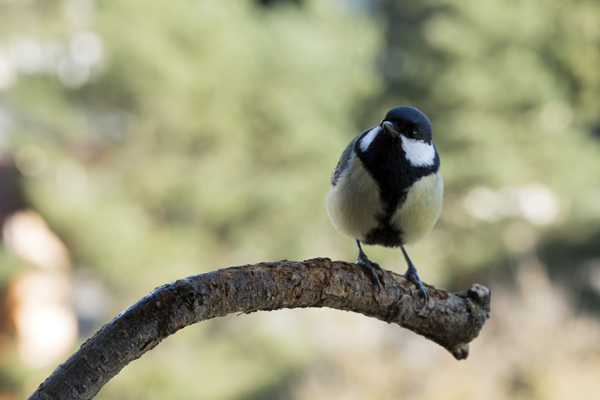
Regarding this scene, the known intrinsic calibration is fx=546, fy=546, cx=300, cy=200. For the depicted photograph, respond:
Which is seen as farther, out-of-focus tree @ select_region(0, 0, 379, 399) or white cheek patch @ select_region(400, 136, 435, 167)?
out-of-focus tree @ select_region(0, 0, 379, 399)

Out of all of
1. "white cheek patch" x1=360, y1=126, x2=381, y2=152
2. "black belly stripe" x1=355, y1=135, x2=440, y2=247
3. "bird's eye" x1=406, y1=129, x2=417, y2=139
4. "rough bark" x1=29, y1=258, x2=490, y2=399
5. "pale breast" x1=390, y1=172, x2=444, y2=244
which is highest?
"white cheek patch" x1=360, y1=126, x2=381, y2=152

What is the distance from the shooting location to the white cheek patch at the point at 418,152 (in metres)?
0.86

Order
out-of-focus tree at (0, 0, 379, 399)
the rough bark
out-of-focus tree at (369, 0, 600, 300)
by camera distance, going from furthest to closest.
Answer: out-of-focus tree at (369, 0, 600, 300), out-of-focus tree at (0, 0, 379, 399), the rough bark

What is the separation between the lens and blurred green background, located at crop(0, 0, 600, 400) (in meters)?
4.21

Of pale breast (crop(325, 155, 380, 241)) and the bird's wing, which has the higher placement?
the bird's wing

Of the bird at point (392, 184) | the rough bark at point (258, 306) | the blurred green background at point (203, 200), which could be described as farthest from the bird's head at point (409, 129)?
the blurred green background at point (203, 200)

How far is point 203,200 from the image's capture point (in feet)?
15.2

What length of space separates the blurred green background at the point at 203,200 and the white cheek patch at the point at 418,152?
3.15 metres

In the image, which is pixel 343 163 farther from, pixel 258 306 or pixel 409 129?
pixel 258 306

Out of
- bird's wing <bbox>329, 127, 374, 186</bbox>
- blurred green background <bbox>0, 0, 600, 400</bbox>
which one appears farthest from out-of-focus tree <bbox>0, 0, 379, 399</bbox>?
bird's wing <bbox>329, 127, 374, 186</bbox>

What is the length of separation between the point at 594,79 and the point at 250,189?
4108 mm

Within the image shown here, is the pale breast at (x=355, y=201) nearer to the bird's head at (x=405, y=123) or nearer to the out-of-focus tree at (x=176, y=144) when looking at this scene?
the bird's head at (x=405, y=123)

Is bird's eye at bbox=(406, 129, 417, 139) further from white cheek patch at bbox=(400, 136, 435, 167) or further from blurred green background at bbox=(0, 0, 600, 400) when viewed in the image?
blurred green background at bbox=(0, 0, 600, 400)

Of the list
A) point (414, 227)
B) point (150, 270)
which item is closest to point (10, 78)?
point (150, 270)
